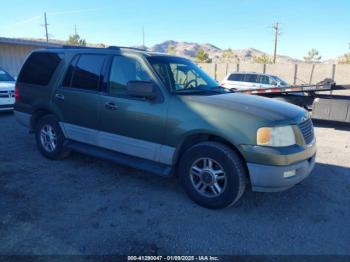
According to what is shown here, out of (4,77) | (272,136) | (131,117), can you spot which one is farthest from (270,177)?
(4,77)

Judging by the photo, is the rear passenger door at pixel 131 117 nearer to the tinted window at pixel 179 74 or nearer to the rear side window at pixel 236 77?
the tinted window at pixel 179 74

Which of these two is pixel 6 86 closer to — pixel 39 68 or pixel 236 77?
pixel 39 68

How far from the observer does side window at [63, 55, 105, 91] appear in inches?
184

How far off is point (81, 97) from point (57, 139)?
41.1 inches

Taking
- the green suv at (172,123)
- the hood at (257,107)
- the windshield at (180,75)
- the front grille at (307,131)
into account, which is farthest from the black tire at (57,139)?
the front grille at (307,131)

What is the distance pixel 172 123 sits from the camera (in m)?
3.91

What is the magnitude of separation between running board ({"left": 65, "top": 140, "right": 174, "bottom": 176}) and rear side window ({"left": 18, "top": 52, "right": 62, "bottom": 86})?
1279 millimetres

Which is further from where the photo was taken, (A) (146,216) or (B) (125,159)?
(B) (125,159)

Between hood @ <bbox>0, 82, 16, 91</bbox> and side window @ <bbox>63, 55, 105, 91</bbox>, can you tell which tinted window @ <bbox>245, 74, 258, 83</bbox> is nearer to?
hood @ <bbox>0, 82, 16, 91</bbox>

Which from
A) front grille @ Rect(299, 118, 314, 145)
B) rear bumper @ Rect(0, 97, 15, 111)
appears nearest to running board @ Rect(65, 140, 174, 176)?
front grille @ Rect(299, 118, 314, 145)

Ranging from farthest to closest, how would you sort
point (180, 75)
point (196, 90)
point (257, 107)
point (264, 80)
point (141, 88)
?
point (264, 80) → point (180, 75) → point (196, 90) → point (141, 88) → point (257, 107)

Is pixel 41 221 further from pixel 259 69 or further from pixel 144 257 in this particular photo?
pixel 259 69

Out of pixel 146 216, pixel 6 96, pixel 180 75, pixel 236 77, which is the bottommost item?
pixel 146 216

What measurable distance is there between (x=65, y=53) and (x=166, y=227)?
3494 mm
